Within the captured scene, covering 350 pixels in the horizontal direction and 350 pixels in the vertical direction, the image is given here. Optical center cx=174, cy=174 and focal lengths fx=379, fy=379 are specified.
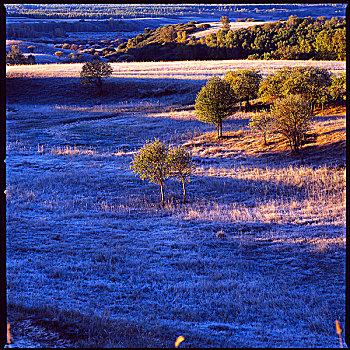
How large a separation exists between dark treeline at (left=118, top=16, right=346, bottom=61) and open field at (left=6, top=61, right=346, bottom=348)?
62.2 m

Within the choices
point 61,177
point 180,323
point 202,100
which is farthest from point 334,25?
point 180,323

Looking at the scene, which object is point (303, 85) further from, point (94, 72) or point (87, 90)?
point (87, 90)

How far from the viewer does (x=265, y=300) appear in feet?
44.1

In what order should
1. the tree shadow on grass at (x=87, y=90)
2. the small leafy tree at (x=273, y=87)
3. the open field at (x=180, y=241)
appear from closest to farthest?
the open field at (x=180, y=241)
the small leafy tree at (x=273, y=87)
the tree shadow on grass at (x=87, y=90)

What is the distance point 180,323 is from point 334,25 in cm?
13065

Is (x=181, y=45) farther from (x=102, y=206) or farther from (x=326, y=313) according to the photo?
(x=326, y=313)

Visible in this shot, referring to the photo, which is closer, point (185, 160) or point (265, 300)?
point (265, 300)

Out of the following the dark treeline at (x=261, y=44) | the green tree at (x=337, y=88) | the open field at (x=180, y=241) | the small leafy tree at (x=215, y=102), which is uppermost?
the dark treeline at (x=261, y=44)

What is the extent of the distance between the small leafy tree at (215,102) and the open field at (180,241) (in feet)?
8.64

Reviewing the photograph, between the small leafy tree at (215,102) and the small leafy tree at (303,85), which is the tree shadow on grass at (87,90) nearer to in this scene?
the small leafy tree at (303,85)

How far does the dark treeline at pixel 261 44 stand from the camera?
341ft

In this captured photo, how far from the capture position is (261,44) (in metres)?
123

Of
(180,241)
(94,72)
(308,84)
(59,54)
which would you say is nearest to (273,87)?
(308,84)

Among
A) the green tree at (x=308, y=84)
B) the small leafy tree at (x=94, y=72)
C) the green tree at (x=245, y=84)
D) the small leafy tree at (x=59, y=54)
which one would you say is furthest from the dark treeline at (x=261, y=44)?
the green tree at (x=308, y=84)
